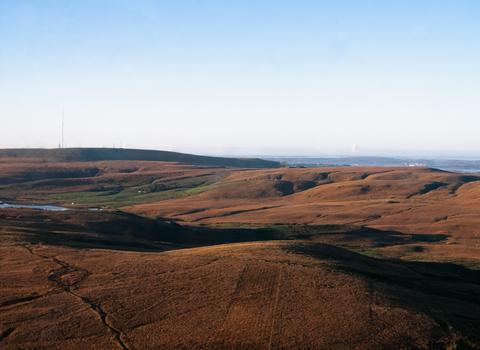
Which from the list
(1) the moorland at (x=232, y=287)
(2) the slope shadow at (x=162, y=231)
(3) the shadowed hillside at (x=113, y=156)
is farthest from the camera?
(3) the shadowed hillside at (x=113, y=156)

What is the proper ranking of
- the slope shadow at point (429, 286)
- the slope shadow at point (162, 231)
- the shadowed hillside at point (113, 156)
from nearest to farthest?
the slope shadow at point (429, 286) < the slope shadow at point (162, 231) < the shadowed hillside at point (113, 156)

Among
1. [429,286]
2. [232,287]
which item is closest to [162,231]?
[232,287]

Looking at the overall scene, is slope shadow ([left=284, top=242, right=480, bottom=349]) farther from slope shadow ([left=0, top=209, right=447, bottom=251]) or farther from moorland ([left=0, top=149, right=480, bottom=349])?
slope shadow ([left=0, top=209, right=447, bottom=251])

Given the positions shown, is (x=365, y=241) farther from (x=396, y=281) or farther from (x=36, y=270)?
(x=36, y=270)

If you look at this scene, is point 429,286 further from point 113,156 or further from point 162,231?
point 113,156

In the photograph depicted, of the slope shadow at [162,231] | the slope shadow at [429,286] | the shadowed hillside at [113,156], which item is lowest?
the slope shadow at [162,231]

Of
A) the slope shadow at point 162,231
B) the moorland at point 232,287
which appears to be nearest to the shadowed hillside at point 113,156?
the slope shadow at point 162,231

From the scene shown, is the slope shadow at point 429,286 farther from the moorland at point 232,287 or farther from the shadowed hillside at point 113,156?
the shadowed hillside at point 113,156

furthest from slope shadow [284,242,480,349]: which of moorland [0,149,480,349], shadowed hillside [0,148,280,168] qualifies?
shadowed hillside [0,148,280,168]

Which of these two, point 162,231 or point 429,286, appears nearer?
point 429,286

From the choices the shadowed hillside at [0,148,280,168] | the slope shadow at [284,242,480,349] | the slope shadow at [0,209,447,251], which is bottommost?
the slope shadow at [0,209,447,251]

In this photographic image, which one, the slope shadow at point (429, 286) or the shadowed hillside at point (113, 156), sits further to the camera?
the shadowed hillside at point (113, 156)

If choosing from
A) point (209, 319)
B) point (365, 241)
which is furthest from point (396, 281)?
point (365, 241)
